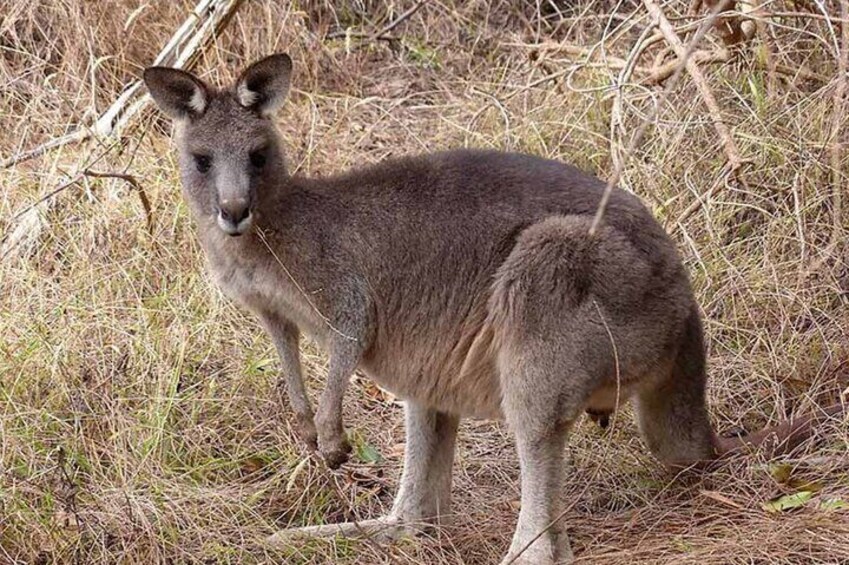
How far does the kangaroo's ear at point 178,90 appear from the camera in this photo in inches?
157

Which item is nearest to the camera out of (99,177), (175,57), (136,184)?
(136,184)

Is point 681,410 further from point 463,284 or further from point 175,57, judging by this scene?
point 175,57

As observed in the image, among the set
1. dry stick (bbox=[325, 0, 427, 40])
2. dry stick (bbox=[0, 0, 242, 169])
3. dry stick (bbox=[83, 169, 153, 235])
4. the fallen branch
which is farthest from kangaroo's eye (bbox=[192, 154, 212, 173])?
dry stick (bbox=[325, 0, 427, 40])

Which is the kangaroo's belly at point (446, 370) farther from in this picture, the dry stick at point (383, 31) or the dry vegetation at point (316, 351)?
the dry stick at point (383, 31)

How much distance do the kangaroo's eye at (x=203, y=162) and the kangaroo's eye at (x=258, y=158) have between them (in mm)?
120

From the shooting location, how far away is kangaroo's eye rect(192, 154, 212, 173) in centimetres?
397

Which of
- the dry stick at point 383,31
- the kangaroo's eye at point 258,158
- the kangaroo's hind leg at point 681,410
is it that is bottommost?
the kangaroo's hind leg at point 681,410

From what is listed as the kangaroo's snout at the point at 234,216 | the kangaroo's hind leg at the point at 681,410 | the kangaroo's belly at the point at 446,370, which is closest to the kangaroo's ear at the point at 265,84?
the kangaroo's snout at the point at 234,216

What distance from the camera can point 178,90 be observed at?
4023 mm

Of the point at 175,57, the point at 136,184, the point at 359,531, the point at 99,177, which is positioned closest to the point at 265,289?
the point at 359,531

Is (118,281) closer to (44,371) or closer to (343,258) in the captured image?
(44,371)

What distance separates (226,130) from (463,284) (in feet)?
2.68

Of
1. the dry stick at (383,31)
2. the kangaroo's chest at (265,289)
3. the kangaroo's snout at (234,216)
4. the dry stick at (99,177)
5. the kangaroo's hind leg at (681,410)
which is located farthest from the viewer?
the dry stick at (383,31)

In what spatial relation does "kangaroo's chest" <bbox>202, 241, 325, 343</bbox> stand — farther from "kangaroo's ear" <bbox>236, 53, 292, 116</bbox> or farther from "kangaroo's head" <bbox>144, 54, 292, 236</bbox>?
"kangaroo's ear" <bbox>236, 53, 292, 116</bbox>
